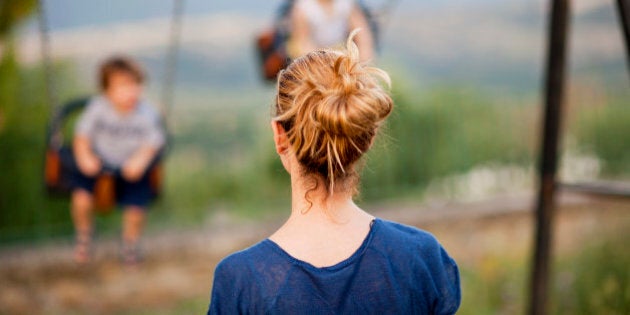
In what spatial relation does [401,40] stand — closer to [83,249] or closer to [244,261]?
[83,249]

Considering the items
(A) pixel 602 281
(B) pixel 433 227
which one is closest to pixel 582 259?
(A) pixel 602 281

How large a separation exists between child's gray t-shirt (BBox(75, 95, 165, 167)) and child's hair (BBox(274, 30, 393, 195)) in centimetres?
304

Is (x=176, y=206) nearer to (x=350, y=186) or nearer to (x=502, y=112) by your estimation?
(x=502, y=112)

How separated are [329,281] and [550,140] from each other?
6.76 feet

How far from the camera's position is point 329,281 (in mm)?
1479

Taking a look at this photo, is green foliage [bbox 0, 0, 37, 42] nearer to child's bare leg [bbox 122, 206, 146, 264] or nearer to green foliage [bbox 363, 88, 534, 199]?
child's bare leg [bbox 122, 206, 146, 264]

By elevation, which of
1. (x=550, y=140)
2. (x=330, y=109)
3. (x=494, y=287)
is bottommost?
(x=494, y=287)

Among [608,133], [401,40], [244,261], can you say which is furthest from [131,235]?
[608,133]

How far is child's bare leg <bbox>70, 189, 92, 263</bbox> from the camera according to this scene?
14.6 feet

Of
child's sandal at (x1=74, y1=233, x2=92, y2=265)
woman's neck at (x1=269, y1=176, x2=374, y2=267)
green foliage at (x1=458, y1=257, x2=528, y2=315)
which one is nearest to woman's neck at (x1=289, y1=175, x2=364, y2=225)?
woman's neck at (x1=269, y1=176, x2=374, y2=267)

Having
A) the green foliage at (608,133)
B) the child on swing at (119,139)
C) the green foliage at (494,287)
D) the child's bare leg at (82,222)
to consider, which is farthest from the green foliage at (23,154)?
the green foliage at (608,133)

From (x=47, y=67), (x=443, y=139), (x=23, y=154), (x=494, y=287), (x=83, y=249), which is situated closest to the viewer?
(x=47, y=67)

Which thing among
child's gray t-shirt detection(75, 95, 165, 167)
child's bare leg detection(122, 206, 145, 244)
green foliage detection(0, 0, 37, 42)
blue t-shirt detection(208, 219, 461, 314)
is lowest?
child's bare leg detection(122, 206, 145, 244)

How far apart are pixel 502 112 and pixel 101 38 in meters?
3.13
